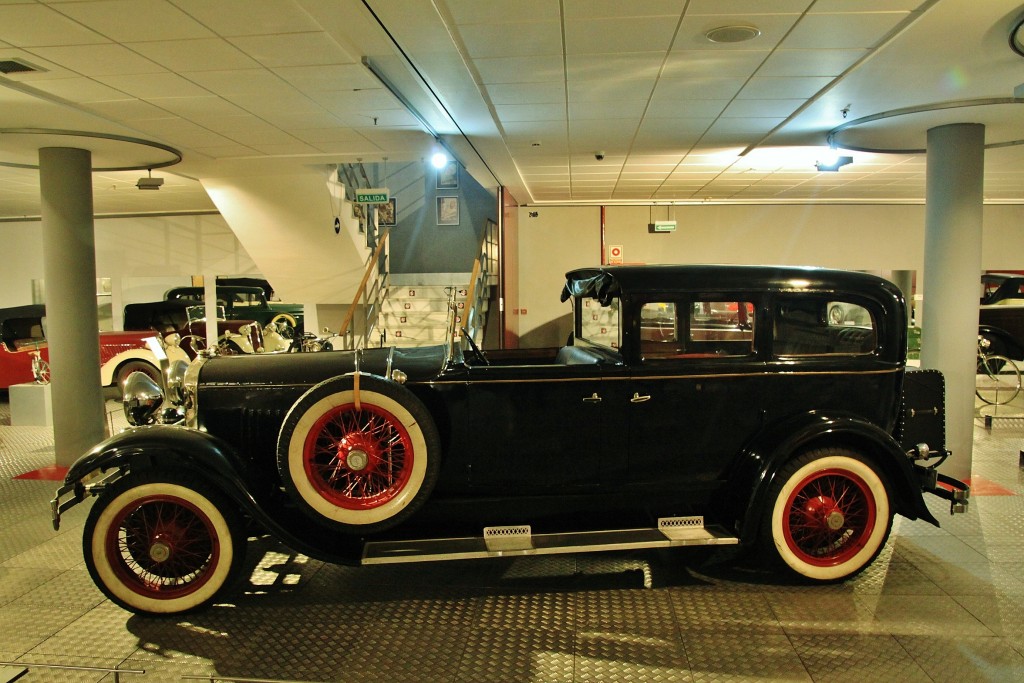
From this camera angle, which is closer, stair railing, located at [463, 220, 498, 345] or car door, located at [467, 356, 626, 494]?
car door, located at [467, 356, 626, 494]

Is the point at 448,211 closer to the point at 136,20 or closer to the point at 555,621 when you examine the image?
the point at 136,20

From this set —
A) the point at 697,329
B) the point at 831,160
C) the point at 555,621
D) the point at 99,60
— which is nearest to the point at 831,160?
the point at 831,160

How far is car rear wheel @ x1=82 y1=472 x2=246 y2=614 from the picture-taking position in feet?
10.1

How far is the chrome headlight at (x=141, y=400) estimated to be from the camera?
3.53m

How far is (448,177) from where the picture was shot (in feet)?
39.8

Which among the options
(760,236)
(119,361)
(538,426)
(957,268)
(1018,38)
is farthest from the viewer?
(760,236)

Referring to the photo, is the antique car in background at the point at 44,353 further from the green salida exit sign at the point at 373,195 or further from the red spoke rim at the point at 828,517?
the red spoke rim at the point at 828,517

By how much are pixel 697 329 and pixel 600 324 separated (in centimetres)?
59

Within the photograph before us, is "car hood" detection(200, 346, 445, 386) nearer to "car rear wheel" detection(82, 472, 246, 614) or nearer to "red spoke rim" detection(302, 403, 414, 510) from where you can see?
"red spoke rim" detection(302, 403, 414, 510)

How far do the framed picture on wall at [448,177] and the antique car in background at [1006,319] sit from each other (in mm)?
9085

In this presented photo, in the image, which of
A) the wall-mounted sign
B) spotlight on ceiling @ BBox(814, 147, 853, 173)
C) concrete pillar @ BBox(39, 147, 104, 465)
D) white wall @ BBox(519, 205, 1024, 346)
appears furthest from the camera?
the wall-mounted sign

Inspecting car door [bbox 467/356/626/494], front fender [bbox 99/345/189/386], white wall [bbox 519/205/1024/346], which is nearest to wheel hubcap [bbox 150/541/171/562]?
car door [bbox 467/356/626/494]

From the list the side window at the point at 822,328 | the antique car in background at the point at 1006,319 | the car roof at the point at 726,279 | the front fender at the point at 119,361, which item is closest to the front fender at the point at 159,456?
the car roof at the point at 726,279

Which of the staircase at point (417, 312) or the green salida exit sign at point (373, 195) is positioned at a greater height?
the green salida exit sign at point (373, 195)
